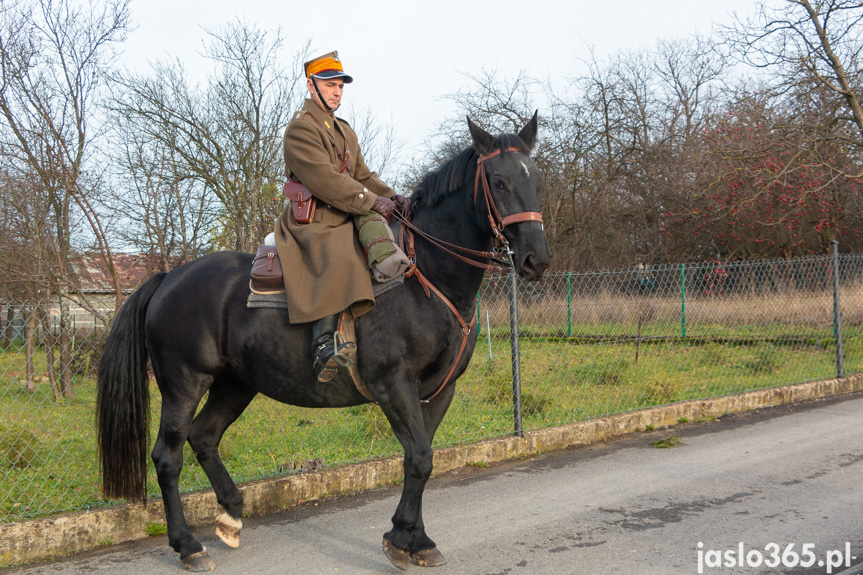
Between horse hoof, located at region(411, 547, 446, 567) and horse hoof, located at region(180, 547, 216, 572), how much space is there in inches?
49.5

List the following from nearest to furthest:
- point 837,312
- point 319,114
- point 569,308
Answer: point 319,114 → point 569,308 → point 837,312

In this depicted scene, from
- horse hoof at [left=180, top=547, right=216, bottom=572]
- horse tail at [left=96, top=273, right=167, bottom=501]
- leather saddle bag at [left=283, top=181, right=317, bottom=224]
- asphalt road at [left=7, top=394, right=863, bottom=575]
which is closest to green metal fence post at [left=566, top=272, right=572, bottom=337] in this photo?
asphalt road at [left=7, top=394, right=863, bottom=575]

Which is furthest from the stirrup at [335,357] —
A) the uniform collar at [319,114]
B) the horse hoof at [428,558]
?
the uniform collar at [319,114]

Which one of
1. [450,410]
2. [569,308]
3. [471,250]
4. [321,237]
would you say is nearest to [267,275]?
[321,237]

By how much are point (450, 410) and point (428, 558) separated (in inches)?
196

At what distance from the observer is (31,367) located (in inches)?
235

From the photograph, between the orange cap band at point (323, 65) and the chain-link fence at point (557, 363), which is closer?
the orange cap band at point (323, 65)

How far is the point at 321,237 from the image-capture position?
4059 mm

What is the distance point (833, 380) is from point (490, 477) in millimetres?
6730

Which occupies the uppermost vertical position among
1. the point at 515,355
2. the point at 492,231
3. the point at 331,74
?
the point at 331,74

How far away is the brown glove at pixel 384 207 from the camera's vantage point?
163 inches

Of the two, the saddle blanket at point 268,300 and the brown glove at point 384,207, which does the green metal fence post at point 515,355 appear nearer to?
the brown glove at point 384,207

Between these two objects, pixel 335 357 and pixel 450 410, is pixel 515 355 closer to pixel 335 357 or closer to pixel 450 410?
pixel 450 410

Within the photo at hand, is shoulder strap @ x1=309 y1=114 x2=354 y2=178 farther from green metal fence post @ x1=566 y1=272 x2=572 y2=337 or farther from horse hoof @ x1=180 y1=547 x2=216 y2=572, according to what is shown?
green metal fence post @ x1=566 y1=272 x2=572 y2=337
